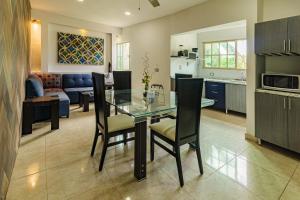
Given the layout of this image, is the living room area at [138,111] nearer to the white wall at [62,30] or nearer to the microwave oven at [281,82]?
the white wall at [62,30]

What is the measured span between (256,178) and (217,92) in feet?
10.7

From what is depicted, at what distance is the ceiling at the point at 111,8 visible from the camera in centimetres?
427

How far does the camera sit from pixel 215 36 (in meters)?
5.71

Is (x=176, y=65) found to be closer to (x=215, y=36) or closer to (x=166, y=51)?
(x=166, y=51)

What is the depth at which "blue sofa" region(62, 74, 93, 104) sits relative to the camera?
5.64m

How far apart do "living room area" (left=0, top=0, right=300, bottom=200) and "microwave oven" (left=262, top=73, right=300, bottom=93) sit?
0.17 meters

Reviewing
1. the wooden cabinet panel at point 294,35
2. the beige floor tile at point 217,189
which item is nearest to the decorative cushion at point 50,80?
the beige floor tile at point 217,189

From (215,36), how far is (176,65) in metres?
1.53

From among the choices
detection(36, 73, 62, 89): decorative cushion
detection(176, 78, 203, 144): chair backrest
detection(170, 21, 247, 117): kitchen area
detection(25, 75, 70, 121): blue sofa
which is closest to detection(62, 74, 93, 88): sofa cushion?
detection(36, 73, 62, 89): decorative cushion

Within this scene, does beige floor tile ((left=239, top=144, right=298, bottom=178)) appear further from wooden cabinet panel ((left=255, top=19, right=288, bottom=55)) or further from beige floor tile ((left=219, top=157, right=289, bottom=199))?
wooden cabinet panel ((left=255, top=19, right=288, bottom=55))

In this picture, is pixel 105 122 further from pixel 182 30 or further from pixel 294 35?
pixel 182 30

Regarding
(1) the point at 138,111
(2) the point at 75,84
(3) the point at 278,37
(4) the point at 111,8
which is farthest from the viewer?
(2) the point at 75,84

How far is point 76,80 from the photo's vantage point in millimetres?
6051

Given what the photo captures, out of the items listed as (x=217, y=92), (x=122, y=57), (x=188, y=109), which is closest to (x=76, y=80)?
(x=122, y=57)
